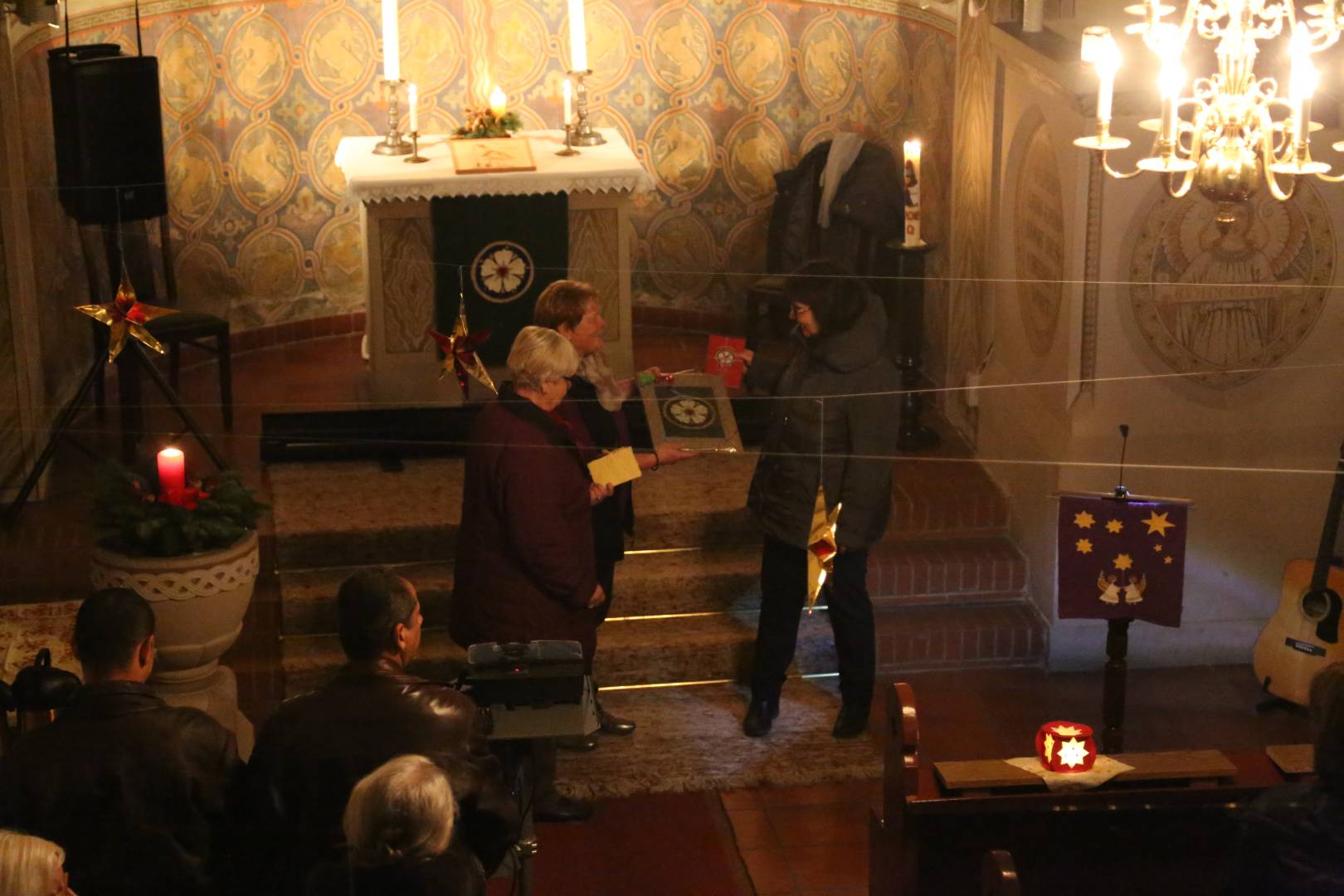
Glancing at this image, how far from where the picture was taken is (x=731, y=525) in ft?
21.8

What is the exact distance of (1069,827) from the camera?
4129 millimetres

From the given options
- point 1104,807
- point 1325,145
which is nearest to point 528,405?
point 1104,807

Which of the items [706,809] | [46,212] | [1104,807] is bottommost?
[706,809]

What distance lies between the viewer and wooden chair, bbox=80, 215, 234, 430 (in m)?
6.90

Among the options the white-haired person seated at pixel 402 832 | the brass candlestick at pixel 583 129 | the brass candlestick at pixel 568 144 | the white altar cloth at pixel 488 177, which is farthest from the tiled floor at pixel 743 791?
the white-haired person seated at pixel 402 832

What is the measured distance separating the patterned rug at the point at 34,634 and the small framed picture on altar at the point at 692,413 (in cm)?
187

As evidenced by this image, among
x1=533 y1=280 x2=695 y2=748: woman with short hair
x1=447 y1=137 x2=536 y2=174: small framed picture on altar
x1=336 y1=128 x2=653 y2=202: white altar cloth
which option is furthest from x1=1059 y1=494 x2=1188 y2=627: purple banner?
x1=447 y1=137 x2=536 y2=174: small framed picture on altar

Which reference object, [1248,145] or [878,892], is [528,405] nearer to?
[878,892]

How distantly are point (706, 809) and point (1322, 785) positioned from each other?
2.57 m

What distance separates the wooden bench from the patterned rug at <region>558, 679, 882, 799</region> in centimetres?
144

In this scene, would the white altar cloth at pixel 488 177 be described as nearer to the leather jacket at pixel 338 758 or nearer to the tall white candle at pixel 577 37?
the tall white candle at pixel 577 37

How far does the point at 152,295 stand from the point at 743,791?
3.74 m

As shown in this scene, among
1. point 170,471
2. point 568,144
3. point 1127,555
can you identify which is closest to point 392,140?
point 568,144

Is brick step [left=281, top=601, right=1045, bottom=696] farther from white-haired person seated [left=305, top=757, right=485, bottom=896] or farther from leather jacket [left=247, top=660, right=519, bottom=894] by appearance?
white-haired person seated [left=305, top=757, right=485, bottom=896]
